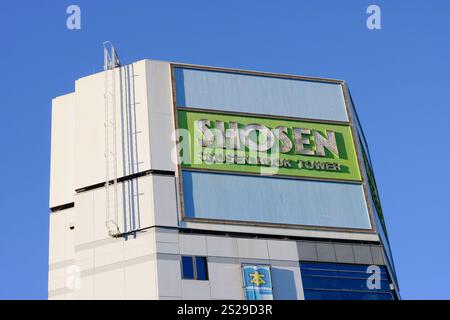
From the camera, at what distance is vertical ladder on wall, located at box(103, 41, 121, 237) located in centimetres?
4650

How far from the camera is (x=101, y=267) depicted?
148 ft

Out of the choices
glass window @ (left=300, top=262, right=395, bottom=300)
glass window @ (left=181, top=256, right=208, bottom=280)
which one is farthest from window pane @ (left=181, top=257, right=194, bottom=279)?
glass window @ (left=300, top=262, right=395, bottom=300)

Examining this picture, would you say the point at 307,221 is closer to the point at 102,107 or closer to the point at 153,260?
the point at 153,260

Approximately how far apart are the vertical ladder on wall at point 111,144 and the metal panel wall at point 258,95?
4.65m

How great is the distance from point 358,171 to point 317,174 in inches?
137

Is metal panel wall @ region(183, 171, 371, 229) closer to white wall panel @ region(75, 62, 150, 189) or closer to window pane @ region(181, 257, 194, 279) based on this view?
window pane @ region(181, 257, 194, 279)

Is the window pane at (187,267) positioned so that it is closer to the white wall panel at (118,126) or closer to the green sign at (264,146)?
the green sign at (264,146)

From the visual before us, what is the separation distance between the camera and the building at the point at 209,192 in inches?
1764

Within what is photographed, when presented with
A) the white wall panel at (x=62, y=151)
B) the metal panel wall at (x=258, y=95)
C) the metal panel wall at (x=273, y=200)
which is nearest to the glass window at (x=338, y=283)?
the metal panel wall at (x=273, y=200)

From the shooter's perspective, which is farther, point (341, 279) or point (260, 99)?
point (260, 99)

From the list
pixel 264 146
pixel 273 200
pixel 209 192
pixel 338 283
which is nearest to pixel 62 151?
pixel 209 192
